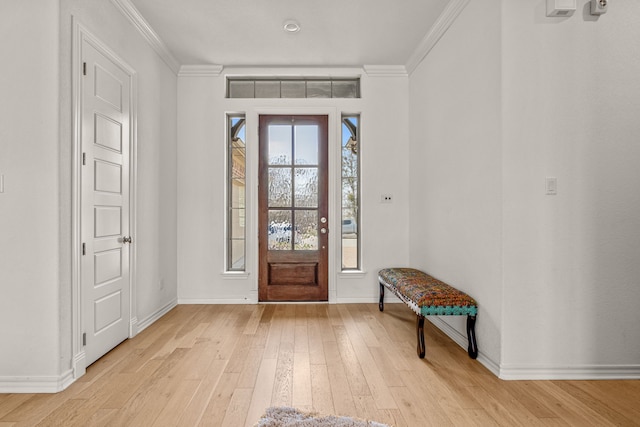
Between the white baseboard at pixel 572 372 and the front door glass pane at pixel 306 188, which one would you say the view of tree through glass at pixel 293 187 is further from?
the white baseboard at pixel 572 372

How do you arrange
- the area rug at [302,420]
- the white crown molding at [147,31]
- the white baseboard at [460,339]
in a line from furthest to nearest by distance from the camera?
the white crown molding at [147,31] → the white baseboard at [460,339] → the area rug at [302,420]

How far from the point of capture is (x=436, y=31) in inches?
138

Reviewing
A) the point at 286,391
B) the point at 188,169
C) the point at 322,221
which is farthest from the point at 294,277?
the point at 286,391

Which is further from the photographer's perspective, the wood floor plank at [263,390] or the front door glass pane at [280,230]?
the front door glass pane at [280,230]

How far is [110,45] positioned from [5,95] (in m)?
0.94

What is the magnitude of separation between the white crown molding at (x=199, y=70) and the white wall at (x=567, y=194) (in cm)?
325

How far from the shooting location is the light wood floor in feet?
6.48

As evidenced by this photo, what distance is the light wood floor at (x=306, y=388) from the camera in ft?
6.48

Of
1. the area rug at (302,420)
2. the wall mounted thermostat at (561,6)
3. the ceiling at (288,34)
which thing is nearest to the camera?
the area rug at (302,420)

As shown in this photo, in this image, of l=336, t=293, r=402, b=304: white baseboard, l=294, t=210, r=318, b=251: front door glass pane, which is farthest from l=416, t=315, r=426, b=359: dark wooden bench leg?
l=294, t=210, r=318, b=251: front door glass pane

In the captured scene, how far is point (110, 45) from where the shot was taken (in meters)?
2.89

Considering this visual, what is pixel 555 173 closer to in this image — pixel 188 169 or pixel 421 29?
pixel 421 29

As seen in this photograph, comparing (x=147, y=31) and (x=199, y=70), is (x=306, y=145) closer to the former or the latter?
(x=199, y=70)

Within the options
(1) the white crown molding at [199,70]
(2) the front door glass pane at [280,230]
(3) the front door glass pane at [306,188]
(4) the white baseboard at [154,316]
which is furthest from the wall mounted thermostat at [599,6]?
(4) the white baseboard at [154,316]
